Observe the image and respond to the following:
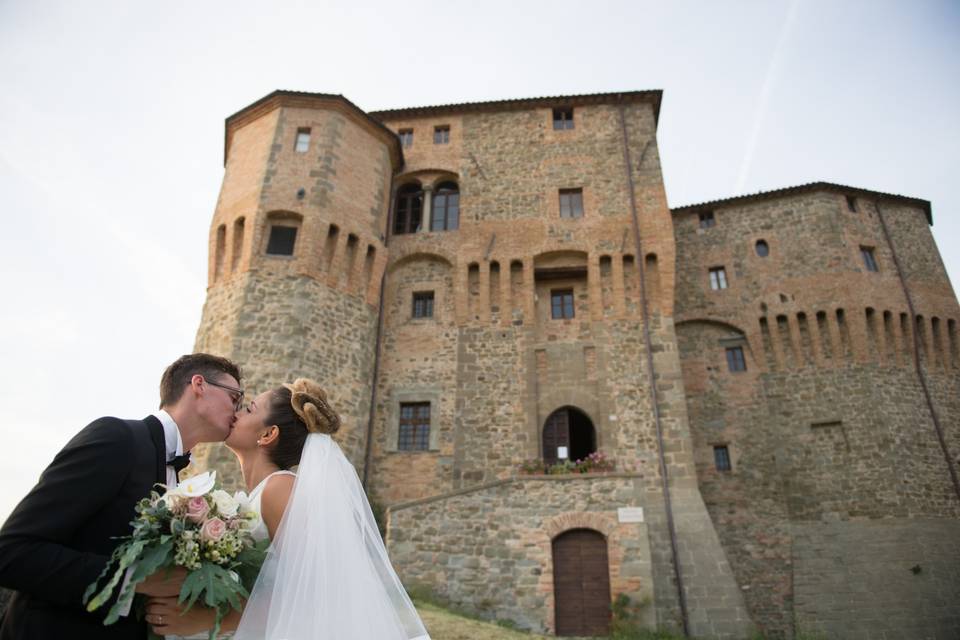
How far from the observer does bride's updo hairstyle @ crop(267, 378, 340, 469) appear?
3.95 meters

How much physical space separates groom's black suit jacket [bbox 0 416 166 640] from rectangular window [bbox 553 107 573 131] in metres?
20.8

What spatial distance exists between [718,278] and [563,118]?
911 centimetres

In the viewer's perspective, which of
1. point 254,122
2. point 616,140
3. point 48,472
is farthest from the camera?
point 616,140

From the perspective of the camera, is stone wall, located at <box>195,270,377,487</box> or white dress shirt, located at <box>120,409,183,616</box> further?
stone wall, located at <box>195,270,377,487</box>

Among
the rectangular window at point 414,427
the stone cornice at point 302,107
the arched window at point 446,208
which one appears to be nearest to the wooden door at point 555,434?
the rectangular window at point 414,427

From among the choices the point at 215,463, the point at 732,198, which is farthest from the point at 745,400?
the point at 215,463

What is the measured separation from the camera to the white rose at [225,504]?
3.04m

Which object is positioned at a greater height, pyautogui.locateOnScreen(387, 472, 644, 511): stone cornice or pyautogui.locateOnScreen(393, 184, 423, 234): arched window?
pyautogui.locateOnScreen(393, 184, 423, 234): arched window

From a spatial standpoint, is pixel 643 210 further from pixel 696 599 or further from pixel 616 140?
pixel 696 599

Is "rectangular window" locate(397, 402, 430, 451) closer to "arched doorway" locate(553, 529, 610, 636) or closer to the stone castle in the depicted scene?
the stone castle

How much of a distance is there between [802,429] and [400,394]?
14.5 metres

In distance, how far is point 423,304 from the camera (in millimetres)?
19078

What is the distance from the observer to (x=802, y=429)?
1988 cm

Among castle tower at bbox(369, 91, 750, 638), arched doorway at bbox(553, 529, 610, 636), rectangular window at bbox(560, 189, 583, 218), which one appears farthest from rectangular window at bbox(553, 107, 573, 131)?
arched doorway at bbox(553, 529, 610, 636)
